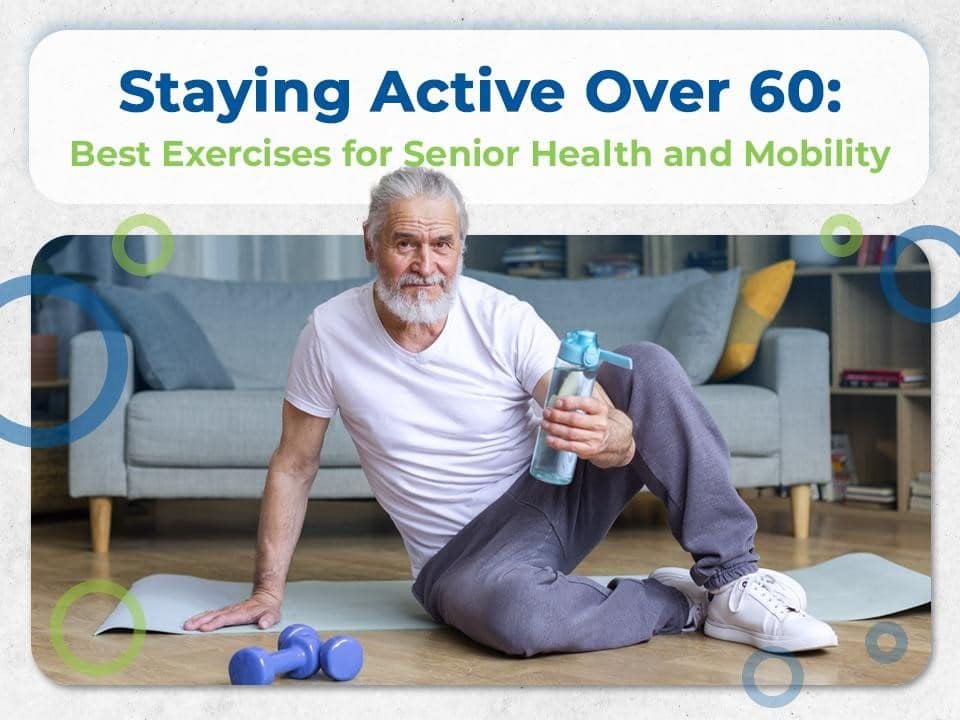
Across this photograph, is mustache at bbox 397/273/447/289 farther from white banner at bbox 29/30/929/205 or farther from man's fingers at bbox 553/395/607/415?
man's fingers at bbox 553/395/607/415

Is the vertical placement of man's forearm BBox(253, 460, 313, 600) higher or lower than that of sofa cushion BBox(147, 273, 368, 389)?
lower

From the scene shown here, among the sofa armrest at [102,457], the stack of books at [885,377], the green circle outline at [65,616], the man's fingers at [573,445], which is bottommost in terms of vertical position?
the green circle outline at [65,616]

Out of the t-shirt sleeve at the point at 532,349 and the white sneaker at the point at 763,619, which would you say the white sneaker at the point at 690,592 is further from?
the t-shirt sleeve at the point at 532,349

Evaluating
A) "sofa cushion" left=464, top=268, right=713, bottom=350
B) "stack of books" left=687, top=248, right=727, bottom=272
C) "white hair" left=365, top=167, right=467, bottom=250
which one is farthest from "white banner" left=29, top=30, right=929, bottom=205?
"stack of books" left=687, top=248, right=727, bottom=272

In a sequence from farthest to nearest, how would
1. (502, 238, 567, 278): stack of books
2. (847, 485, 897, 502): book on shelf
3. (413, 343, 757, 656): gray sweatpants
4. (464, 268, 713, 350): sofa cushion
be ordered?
(502, 238, 567, 278): stack of books < (847, 485, 897, 502): book on shelf < (464, 268, 713, 350): sofa cushion < (413, 343, 757, 656): gray sweatpants

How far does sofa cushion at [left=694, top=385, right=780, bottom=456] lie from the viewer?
3006 mm

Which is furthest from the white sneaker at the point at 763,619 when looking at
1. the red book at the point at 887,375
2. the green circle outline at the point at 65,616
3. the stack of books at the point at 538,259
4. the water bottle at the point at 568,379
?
the stack of books at the point at 538,259

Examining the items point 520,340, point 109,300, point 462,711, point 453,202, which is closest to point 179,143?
point 453,202

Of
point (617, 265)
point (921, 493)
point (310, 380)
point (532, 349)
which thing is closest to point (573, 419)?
point (532, 349)

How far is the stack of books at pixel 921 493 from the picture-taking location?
362cm

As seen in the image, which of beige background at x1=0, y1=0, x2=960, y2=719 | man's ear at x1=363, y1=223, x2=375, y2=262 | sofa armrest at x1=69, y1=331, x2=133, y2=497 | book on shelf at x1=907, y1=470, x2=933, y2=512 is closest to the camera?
beige background at x1=0, y1=0, x2=960, y2=719

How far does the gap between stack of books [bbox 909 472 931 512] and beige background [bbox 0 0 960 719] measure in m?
1.97

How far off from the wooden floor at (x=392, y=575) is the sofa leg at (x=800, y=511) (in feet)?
0.15

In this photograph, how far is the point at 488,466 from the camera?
1857 millimetres
